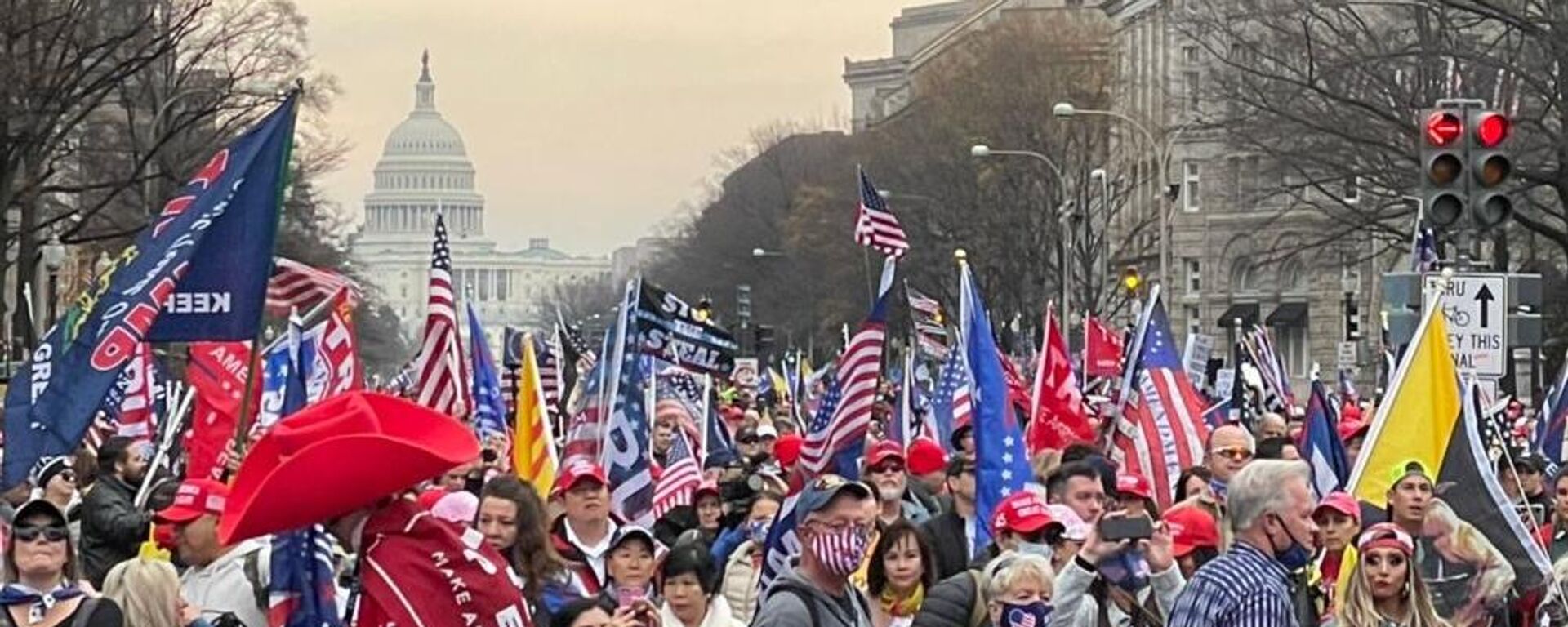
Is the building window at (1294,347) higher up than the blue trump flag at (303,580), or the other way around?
the building window at (1294,347)

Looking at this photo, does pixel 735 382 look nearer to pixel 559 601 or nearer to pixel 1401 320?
pixel 1401 320

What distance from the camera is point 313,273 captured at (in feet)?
63.6

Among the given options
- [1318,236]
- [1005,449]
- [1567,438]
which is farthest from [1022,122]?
[1005,449]

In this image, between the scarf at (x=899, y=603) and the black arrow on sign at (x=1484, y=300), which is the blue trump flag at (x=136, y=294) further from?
the black arrow on sign at (x=1484, y=300)

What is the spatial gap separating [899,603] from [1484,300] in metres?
7.58

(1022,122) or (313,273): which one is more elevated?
(1022,122)

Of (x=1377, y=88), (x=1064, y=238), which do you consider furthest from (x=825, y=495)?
(x=1064, y=238)

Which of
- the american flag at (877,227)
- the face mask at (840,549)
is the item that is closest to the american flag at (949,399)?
the american flag at (877,227)

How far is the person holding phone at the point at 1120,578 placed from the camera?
952 centimetres

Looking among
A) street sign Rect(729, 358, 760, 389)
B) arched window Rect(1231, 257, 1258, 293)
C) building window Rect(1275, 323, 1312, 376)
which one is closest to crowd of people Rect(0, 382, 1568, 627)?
street sign Rect(729, 358, 760, 389)

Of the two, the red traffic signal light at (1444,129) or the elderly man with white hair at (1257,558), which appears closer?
the elderly man with white hair at (1257,558)

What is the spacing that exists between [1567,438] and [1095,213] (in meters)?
71.1

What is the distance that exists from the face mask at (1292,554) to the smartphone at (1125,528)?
0.41 metres

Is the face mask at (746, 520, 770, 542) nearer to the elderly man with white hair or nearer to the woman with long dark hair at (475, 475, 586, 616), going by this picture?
the woman with long dark hair at (475, 475, 586, 616)
